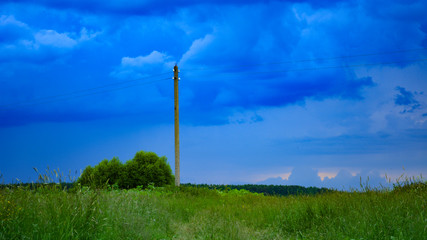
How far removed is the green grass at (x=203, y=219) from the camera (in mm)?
5695

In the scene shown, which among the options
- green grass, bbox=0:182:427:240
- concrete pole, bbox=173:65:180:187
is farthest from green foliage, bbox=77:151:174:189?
green grass, bbox=0:182:427:240

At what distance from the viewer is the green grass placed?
18.7 feet

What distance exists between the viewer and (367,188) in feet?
28.6

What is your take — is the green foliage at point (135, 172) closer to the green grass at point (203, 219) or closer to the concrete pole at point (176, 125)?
the concrete pole at point (176, 125)

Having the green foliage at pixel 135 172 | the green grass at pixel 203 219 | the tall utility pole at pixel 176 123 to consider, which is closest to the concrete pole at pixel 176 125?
the tall utility pole at pixel 176 123

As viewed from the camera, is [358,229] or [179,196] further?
[179,196]

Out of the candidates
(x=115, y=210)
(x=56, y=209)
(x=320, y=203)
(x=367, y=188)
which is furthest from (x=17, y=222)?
(x=367, y=188)

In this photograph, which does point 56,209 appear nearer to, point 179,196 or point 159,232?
point 159,232

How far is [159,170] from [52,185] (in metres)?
12.4

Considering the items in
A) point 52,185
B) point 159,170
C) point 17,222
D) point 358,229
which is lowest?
point 358,229

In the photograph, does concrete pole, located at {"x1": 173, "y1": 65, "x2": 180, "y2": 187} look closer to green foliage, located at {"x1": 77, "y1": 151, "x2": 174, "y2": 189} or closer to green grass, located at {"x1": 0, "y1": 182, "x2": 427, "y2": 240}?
green foliage, located at {"x1": 77, "y1": 151, "x2": 174, "y2": 189}

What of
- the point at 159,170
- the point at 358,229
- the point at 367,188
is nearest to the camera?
the point at 358,229

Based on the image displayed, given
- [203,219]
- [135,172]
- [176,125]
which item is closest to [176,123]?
[176,125]

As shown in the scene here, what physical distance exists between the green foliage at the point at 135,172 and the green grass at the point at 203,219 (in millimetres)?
10263
